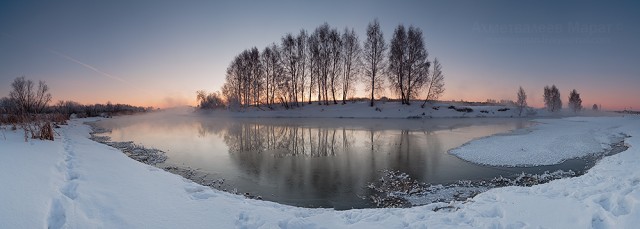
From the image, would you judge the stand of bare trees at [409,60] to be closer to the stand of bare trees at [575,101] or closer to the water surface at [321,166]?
the water surface at [321,166]

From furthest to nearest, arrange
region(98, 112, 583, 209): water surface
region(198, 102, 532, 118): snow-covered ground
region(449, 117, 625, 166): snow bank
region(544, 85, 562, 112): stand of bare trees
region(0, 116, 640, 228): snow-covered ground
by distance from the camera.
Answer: region(544, 85, 562, 112): stand of bare trees
region(198, 102, 532, 118): snow-covered ground
region(449, 117, 625, 166): snow bank
region(98, 112, 583, 209): water surface
region(0, 116, 640, 228): snow-covered ground

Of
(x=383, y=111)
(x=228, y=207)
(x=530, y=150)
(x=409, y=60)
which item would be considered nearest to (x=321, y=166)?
(x=228, y=207)

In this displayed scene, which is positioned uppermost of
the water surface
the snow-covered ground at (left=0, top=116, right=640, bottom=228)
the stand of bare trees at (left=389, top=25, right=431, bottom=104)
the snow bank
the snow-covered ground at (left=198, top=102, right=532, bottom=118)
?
the stand of bare trees at (left=389, top=25, right=431, bottom=104)

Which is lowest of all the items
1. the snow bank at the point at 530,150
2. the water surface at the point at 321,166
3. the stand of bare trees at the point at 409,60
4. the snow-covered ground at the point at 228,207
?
the water surface at the point at 321,166

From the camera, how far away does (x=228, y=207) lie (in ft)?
16.6

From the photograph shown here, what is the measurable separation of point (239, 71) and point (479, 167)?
4996 centimetres

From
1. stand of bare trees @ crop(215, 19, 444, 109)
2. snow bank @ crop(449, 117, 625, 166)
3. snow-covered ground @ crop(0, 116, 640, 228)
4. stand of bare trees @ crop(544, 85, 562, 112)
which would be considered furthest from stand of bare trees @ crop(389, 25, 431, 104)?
stand of bare trees @ crop(544, 85, 562, 112)

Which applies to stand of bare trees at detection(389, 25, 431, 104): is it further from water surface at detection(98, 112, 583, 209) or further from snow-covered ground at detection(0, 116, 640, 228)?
snow-covered ground at detection(0, 116, 640, 228)

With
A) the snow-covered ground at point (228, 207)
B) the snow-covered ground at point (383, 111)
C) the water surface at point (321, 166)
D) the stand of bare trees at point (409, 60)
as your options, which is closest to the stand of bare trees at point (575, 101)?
the snow-covered ground at point (383, 111)

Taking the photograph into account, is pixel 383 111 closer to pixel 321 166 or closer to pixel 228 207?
pixel 321 166

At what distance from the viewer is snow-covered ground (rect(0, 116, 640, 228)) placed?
3954 millimetres

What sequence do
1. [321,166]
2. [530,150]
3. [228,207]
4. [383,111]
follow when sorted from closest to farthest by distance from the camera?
[228,207], [321,166], [530,150], [383,111]

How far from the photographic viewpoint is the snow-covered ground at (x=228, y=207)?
13.0ft

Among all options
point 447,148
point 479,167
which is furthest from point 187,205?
point 447,148
